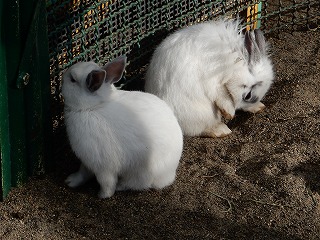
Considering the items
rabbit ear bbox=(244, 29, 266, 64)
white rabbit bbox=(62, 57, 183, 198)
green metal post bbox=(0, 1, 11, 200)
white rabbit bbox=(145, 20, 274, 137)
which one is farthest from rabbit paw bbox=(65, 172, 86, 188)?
rabbit ear bbox=(244, 29, 266, 64)

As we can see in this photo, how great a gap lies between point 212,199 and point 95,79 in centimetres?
98

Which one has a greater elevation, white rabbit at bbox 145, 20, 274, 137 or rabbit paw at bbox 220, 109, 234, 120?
white rabbit at bbox 145, 20, 274, 137

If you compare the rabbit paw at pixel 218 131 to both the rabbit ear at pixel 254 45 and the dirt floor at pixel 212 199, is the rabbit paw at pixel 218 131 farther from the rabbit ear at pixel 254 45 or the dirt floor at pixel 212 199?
the rabbit ear at pixel 254 45

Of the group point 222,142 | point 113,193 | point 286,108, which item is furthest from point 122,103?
point 286,108

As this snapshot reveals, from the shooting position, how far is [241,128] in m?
5.12

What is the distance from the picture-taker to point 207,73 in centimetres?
483

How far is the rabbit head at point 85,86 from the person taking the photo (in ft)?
13.6

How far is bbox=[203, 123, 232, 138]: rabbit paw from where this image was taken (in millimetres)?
4975

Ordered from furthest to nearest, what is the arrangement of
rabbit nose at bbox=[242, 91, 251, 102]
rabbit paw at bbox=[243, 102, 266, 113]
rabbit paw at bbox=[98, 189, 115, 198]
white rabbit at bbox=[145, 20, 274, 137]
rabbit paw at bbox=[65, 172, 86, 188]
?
rabbit paw at bbox=[243, 102, 266, 113] → rabbit nose at bbox=[242, 91, 251, 102] → white rabbit at bbox=[145, 20, 274, 137] → rabbit paw at bbox=[65, 172, 86, 188] → rabbit paw at bbox=[98, 189, 115, 198]

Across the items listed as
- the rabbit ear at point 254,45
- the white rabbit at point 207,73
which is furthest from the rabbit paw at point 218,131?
the rabbit ear at point 254,45

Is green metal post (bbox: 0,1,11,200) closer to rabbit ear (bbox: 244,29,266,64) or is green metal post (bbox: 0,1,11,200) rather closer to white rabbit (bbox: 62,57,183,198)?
white rabbit (bbox: 62,57,183,198)

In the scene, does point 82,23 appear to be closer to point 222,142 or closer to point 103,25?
point 103,25

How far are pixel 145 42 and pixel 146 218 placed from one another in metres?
1.44

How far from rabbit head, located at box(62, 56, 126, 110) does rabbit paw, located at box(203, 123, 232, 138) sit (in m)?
0.99
